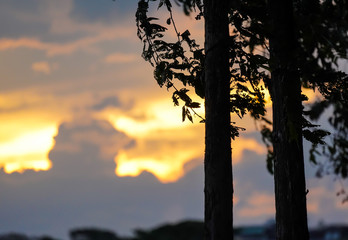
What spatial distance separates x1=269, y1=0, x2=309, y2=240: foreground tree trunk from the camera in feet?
36.0

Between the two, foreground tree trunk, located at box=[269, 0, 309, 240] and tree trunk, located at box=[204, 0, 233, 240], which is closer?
tree trunk, located at box=[204, 0, 233, 240]

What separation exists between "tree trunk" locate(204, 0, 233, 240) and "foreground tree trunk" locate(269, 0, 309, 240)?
3.56 ft

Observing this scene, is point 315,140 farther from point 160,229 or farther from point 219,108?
point 160,229

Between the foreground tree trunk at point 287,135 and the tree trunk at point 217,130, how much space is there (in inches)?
42.7

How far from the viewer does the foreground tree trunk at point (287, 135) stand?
11.0 meters

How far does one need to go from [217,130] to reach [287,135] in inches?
64.5

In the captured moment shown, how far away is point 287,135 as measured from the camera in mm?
11070

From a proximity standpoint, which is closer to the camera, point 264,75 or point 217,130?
point 217,130

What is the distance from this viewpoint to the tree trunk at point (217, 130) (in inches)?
398

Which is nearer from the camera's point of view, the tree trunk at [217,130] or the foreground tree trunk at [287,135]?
the tree trunk at [217,130]

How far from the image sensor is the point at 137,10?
42.5ft

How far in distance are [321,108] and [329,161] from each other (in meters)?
2.62

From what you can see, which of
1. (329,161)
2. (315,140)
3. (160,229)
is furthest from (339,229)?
(315,140)

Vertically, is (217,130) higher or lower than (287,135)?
lower
